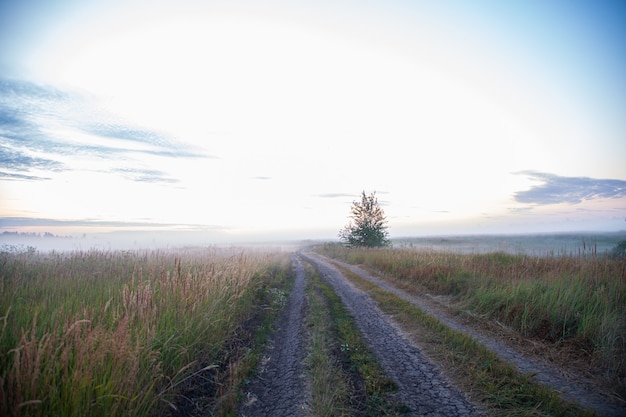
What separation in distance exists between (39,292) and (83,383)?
15.9ft

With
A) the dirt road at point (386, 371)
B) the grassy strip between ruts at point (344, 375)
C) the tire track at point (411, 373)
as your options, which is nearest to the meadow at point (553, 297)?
the tire track at point (411, 373)

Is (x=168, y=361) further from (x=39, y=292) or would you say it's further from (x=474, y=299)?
(x=474, y=299)

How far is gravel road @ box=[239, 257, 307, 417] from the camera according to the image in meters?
4.28

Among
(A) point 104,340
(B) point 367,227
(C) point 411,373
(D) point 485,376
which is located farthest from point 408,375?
(B) point 367,227

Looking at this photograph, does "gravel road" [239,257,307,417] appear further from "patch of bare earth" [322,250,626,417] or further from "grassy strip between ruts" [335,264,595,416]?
"patch of bare earth" [322,250,626,417]

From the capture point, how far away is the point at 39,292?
6.43m

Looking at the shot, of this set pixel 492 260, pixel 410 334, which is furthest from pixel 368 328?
Result: pixel 492 260

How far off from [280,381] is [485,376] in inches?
142

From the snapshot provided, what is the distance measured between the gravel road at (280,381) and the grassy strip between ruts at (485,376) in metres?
2.76

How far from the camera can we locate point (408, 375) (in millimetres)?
5113

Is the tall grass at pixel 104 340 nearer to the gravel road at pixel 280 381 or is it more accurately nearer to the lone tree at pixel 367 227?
the gravel road at pixel 280 381

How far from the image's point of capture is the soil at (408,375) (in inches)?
167

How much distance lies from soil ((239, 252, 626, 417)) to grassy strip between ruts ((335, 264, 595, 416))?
0.26 m

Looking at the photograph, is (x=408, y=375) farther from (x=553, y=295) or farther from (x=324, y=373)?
(x=553, y=295)
